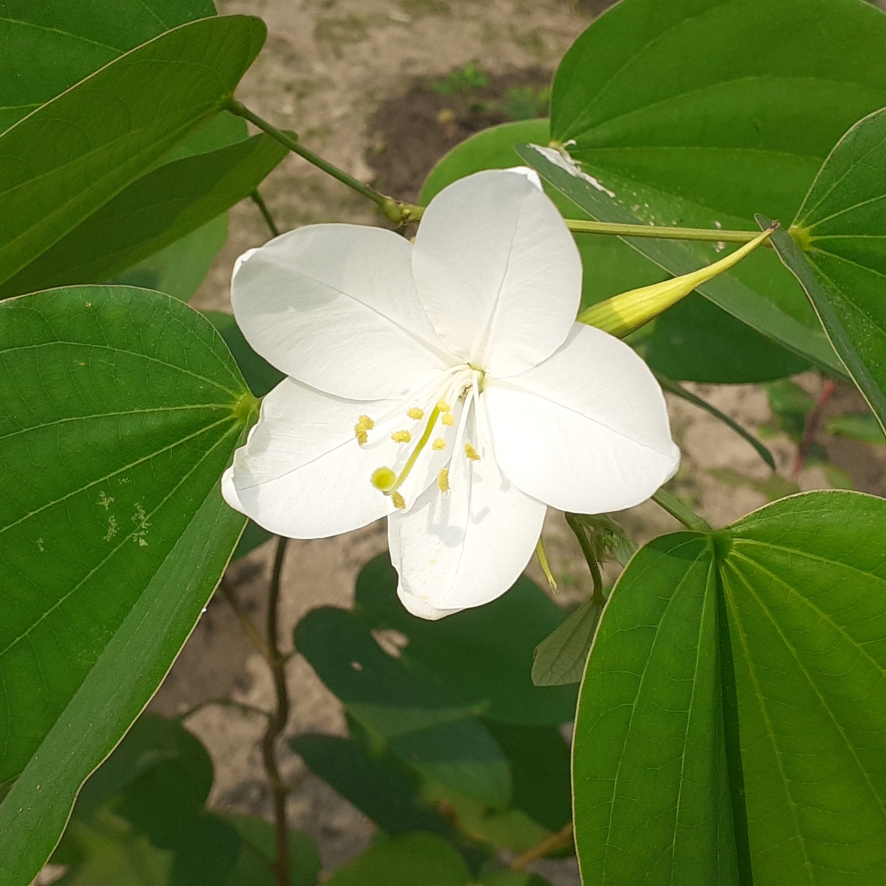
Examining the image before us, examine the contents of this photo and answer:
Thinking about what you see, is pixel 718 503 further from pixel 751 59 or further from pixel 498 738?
pixel 751 59

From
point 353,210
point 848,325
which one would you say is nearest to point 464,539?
point 848,325

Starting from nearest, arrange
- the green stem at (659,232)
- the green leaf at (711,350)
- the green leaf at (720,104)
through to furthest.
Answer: the green stem at (659,232), the green leaf at (720,104), the green leaf at (711,350)

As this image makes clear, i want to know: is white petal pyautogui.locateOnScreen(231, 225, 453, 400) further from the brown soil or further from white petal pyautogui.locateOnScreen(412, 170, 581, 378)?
the brown soil

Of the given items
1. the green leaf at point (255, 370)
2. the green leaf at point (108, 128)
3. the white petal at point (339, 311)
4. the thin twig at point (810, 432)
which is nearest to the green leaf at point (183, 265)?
the green leaf at point (255, 370)

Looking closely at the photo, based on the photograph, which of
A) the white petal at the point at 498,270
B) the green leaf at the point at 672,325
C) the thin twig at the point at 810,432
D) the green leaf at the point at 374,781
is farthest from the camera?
the thin twig at the point at 810,432

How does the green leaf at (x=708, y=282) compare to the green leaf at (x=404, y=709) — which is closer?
the green leaf at (x=708, y=282)

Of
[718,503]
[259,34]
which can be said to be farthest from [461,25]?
[259,34]

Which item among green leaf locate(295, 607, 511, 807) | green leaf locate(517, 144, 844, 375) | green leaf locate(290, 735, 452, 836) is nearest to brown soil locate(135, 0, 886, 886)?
green leaf locate(290, 735, 452, 836)

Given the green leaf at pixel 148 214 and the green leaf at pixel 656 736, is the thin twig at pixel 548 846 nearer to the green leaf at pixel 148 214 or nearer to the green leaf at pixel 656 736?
the green leaf at pixel 656 736
